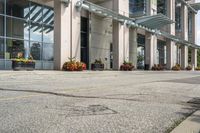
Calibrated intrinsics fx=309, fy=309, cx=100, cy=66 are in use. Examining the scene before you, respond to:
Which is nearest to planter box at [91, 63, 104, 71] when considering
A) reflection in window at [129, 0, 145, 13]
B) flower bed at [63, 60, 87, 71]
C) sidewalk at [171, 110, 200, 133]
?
flower bed at [63, 60, 87, 71]

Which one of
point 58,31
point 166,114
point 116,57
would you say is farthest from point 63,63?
point 166,114

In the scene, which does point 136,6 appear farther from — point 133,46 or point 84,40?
point 84,40

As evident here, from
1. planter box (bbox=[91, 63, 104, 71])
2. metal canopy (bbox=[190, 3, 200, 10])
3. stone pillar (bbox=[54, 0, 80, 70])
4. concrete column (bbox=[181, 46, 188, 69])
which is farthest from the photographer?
metal canopy (bbox=[190, 3, 200, 10])

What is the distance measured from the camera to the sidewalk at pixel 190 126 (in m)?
4.95

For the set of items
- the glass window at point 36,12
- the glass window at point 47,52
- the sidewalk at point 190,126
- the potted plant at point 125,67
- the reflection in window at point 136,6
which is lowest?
the sidewalk at point 190,126

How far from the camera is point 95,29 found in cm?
3672

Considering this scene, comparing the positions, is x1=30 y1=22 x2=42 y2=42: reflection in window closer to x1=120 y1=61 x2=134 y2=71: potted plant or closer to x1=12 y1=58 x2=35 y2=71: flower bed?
x1=12 y1=58 x2=35 y2=71: flower bed

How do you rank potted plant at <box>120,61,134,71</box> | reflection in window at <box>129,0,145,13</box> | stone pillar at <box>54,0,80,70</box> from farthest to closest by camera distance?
reflection in window at <box>129,0,145,13</box> → potted plant at <box>120,61,134,71</box> → stone pillar at <box>54,0,80,70</box>

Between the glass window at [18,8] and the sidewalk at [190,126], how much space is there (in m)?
24.0

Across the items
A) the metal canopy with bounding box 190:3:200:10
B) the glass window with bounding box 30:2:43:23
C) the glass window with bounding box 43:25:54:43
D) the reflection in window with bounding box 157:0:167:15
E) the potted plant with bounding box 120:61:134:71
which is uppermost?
the metal canopy with bounding box 190:3:200:10

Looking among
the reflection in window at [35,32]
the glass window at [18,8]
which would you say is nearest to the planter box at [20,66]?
the reflection in window at [35,32]

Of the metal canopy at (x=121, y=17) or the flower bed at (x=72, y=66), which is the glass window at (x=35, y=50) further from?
the metal canopy at (x=121, y=17)

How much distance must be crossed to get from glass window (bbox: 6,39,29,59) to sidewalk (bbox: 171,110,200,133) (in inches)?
890

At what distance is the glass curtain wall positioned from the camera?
26.5m
